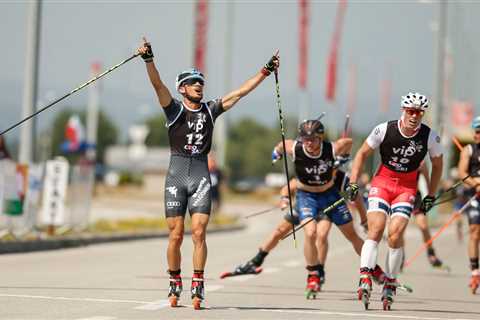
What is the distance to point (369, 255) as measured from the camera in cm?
1240

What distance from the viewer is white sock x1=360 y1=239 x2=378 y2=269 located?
12.3m

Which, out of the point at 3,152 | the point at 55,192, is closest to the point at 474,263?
the point at 3,152

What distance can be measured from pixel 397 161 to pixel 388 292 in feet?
4.38

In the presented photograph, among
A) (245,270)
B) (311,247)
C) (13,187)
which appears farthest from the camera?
(13,187)

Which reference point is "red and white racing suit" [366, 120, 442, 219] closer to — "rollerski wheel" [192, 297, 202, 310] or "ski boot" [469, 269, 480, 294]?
"rollerski wheel" [192, 297, 202, 310]

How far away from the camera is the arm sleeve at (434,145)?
502 inches

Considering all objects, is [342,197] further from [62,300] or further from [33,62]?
[33,62]

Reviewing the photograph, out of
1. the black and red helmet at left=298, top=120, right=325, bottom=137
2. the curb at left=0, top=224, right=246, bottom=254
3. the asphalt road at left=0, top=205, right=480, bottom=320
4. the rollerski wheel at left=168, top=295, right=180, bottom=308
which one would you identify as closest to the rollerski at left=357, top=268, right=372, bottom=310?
the asphalt road at left=0, top=205, right=480, bottom=320

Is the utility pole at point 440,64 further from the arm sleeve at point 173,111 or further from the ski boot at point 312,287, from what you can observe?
the arm sleeve at point 173,111

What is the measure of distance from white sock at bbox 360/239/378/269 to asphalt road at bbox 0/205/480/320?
0.44 m

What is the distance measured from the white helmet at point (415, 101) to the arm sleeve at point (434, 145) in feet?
1.18

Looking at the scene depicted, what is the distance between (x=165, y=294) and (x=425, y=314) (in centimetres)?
287

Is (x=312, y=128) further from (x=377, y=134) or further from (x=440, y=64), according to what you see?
(x=440, y=64)

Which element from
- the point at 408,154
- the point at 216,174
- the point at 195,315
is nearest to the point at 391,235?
the point at 408,154
